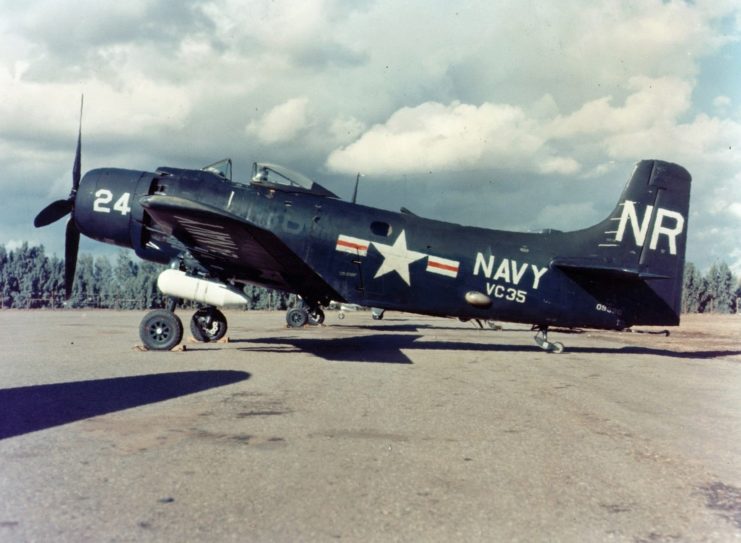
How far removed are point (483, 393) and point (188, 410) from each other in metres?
3.74

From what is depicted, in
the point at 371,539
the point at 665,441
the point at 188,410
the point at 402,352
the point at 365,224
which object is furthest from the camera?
the point at 402,352

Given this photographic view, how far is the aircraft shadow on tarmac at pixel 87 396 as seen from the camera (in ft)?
15.9

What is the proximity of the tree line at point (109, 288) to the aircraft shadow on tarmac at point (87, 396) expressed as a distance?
60.3 m

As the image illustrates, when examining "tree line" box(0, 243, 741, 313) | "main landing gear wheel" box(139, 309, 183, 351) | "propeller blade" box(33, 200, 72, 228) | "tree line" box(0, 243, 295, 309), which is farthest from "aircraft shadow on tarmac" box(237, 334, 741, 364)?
"tree line" box(0, 243, 295, 309)

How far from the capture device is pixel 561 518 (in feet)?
10.00

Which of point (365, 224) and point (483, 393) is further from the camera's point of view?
point (365, 224)

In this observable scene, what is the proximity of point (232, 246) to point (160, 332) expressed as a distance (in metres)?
2.52

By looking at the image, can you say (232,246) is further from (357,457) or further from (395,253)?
(357,457)

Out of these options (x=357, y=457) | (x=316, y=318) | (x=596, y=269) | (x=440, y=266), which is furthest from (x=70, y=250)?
(x=596, y=269)

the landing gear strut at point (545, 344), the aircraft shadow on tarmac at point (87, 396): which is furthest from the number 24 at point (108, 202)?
the landing gear strut at point (545, 344)

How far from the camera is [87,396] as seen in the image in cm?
598

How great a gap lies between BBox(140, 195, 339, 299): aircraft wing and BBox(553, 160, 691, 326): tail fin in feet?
18.0

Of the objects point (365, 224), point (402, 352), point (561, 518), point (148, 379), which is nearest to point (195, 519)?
point (561, 518)

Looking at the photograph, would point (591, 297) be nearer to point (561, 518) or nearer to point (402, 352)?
point (402, 352)
